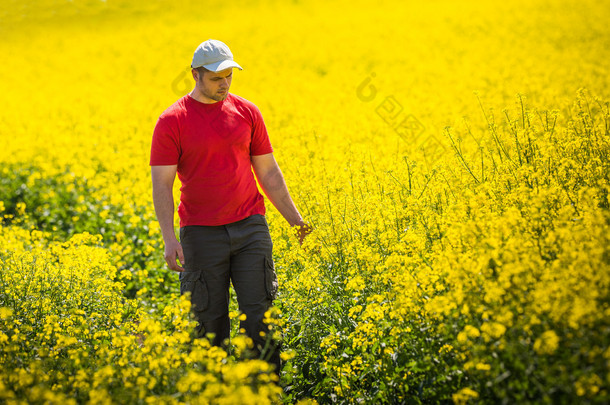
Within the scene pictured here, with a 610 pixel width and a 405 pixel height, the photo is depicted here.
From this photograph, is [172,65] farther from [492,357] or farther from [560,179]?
[492,357]

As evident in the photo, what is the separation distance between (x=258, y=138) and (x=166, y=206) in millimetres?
765

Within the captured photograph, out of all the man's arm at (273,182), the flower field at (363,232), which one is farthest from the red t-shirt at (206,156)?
the flower field at (363,232)

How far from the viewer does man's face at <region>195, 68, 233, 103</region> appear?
342cm

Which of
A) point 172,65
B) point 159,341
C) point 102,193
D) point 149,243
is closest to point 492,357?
point 159,341

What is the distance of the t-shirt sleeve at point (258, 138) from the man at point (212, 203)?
152 mm

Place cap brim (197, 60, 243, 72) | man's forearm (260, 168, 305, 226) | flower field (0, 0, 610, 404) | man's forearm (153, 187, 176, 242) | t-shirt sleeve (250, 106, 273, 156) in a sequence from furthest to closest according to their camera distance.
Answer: man's forearm (260, 168, 305, 226)
t-shirt sleeve (250, 106, 273, 156)
man's forearm (153, 187, 176, 242)
cap brim (197, 60, 243, 72)
flower field (0, 0, 610, 404)

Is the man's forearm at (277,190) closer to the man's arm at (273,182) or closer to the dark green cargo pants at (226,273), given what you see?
the man's arm at (273,182)

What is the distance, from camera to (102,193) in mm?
8117

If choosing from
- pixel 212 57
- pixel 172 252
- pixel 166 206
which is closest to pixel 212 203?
pixel 166 206

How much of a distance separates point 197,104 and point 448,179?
2.17 meters

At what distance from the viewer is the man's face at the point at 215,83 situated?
11.2ft

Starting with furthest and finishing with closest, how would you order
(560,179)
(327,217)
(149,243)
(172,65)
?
(172,65)
(149,243)
(327,217)
(560,179)

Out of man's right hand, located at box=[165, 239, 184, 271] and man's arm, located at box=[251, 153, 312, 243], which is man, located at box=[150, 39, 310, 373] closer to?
man's right hand, located at box=[165, 239, 184, 271]

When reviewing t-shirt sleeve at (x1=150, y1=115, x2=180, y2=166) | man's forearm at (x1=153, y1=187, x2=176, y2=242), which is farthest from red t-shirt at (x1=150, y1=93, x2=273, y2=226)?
man's forearm at (x1=153, y1=187, x2=176, y2=242)
